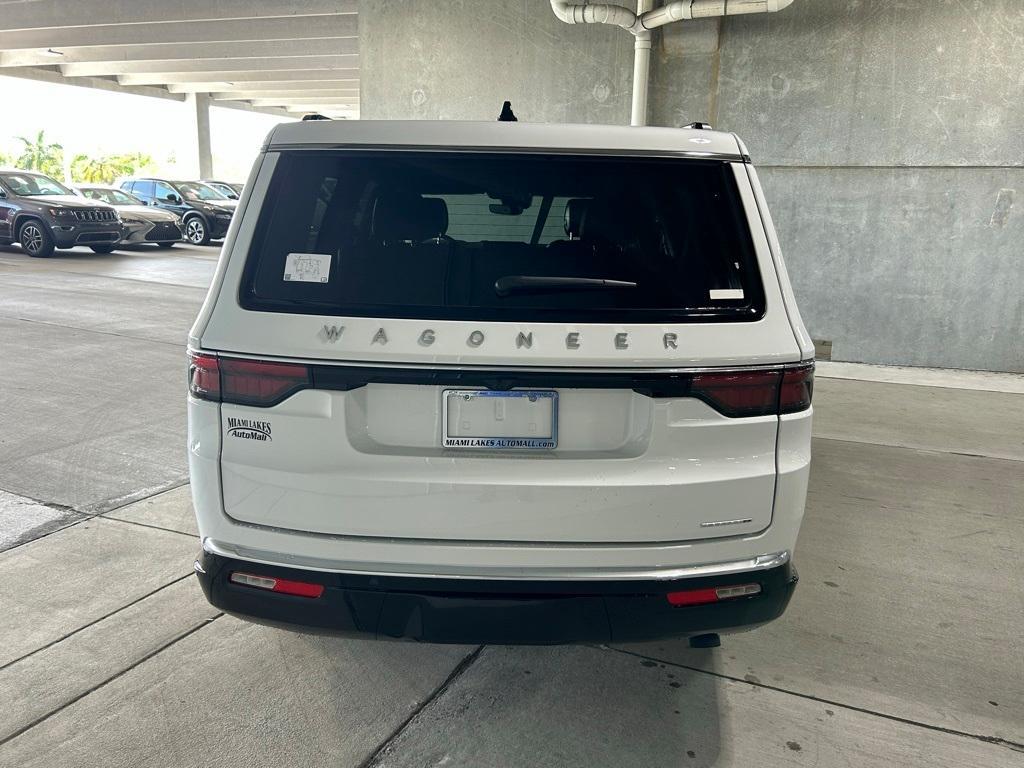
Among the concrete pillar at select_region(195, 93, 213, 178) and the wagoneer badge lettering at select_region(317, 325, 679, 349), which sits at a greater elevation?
the concrete pillar at select_region(195, 93, 213, 178)

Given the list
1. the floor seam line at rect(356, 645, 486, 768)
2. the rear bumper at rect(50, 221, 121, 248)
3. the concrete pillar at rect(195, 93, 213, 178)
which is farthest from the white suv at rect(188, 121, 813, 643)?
the concrete pillar at rect(195, 93, 213, 178)

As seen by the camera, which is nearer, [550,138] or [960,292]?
[550,138]

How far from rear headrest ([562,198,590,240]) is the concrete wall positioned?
6.47 metres

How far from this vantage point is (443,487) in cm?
214

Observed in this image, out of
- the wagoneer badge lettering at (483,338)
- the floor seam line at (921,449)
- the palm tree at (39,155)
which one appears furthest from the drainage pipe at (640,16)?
the palm tree at (39,155)

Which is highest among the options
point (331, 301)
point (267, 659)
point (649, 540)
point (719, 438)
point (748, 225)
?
point (748, 225)

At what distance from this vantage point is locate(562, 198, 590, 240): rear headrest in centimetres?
253

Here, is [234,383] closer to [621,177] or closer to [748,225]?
[621,177]

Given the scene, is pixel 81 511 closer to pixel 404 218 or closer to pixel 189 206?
pixel 404 218

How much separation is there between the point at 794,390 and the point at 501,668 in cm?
146

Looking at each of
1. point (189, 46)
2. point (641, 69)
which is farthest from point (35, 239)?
point (641, 69)

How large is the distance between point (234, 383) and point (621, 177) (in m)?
1.24

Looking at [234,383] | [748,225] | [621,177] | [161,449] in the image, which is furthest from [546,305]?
[161,449]

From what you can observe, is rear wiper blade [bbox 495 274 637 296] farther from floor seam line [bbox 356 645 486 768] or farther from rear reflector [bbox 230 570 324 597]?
floor seam line [bbox 356 645 486 768]
